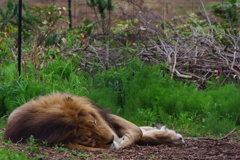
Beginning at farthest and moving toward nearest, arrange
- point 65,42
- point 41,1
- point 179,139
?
point 41,1, point 65,42, point 179,139

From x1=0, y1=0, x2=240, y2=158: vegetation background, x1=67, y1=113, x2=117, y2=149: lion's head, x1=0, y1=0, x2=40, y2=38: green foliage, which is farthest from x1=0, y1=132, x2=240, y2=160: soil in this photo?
x1=0, y1=0, x2=40, y2=38: green foliage

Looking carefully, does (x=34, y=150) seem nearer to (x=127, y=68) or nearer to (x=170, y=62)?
(x=127, y=68)

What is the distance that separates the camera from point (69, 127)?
3176 mm

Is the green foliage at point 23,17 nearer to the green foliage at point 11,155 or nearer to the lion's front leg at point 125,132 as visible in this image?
the lion's front leg at point 125,132

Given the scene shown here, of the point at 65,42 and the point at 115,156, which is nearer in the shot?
the point at 115,156

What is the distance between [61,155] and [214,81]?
4272mm

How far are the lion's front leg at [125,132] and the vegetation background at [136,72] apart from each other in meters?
1.13

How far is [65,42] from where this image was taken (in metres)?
7.70

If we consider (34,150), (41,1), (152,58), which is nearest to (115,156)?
(34,150)

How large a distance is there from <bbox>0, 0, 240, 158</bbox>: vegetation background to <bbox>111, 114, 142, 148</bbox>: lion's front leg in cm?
113

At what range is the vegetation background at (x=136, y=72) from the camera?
17.9ft

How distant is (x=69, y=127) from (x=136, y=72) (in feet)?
10.9

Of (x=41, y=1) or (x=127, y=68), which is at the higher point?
(x=41, y=1)

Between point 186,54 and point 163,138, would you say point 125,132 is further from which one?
point 186,54
